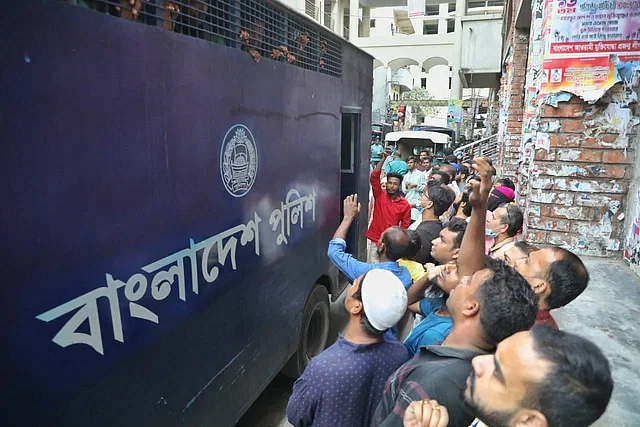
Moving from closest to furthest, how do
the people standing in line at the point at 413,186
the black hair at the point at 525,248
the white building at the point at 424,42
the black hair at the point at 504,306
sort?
the black hair at the point at 504,306, the black hair at the point at 525,248, the people standing in line at the point at 413,186, the white building at the point at 424,42

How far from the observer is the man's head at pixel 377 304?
1801mm

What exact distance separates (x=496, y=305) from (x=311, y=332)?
2.74 m

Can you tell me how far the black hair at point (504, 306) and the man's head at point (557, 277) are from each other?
0.56m

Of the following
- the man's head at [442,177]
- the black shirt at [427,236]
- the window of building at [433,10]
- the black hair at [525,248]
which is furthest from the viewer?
the window of building at [433,10]

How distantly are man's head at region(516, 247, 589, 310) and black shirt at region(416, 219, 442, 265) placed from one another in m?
1.42

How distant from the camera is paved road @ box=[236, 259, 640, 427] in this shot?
6.74 feet

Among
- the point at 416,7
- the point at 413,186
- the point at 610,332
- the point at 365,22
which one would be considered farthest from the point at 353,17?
the point at 610,332

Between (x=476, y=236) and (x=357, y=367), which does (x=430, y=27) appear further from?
(x=357, y=367)

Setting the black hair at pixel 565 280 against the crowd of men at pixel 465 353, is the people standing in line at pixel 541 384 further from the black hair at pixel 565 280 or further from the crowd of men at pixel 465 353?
the black hair at pixel 565 280

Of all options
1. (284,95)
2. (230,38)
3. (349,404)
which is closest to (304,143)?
(284,95)

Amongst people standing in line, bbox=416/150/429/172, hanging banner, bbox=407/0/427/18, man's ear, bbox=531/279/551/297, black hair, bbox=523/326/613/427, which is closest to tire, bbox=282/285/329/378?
man's ear, bbox=531/279/551/297

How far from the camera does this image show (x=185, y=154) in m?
1.98

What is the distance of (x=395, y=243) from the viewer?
283 cm

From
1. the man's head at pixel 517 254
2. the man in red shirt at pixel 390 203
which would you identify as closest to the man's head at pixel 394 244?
the man's head at pixel 517 254
